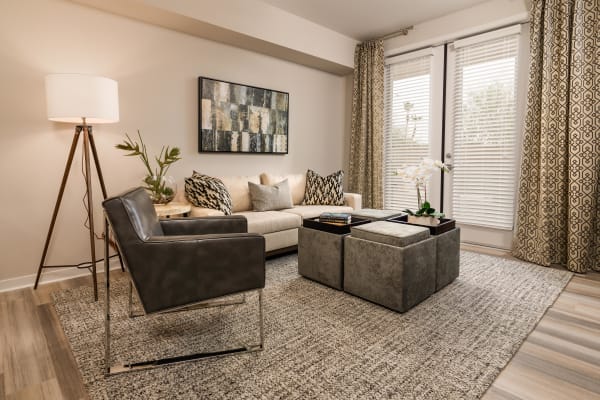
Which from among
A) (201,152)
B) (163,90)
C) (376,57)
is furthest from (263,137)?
(376,57)

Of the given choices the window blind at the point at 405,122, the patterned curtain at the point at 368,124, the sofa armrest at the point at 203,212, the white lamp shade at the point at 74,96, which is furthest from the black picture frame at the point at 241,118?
the window blind at the point at 405,122

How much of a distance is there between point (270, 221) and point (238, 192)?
2.11 ft

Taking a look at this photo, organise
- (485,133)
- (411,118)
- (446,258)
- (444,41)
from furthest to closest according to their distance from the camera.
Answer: (411,118) → (444,41) → (485,133) → (446,258)

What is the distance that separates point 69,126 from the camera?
289 cm

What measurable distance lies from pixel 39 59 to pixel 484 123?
4.24m

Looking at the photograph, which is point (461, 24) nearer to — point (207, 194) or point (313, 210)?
point (313, 210)

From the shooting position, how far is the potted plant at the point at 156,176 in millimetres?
2922

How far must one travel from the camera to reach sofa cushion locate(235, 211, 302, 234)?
313cm

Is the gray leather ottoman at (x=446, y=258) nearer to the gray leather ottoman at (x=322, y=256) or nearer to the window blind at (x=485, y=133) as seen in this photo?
the gray leather ottoman at (x=322, y=256)

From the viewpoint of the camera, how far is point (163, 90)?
11.1 ft

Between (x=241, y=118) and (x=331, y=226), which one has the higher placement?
(x=241, y=118)

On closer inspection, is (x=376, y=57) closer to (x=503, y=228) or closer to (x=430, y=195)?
(x=430, y=195)

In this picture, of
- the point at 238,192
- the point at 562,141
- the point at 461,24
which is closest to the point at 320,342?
the point at 238,192

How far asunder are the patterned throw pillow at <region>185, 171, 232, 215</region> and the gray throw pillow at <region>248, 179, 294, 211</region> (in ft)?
1.57
